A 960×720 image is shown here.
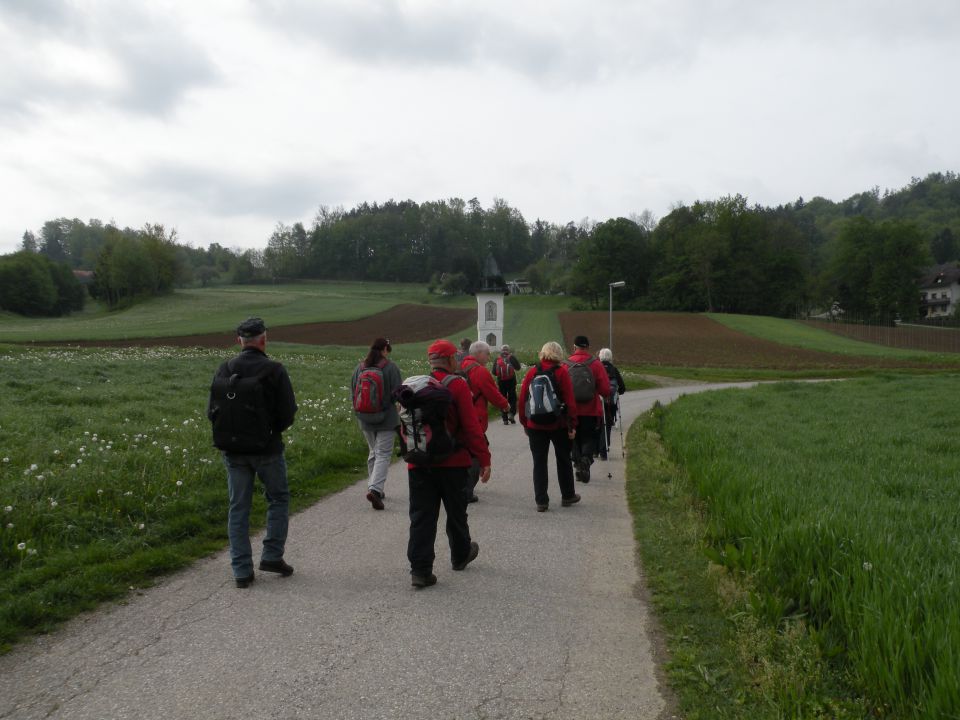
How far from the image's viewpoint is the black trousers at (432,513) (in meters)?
5.55

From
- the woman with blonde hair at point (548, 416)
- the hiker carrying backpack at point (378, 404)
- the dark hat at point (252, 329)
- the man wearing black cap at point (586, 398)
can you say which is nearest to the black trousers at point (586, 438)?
the man wearing black cap at point (586, 398)

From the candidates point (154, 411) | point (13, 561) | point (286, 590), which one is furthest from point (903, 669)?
point (154, 411)

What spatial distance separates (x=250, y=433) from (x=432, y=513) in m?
1.62

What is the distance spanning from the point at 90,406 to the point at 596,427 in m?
9.35

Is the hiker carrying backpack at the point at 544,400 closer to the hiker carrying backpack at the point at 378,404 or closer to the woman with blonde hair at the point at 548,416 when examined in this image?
the woman with blonde hair at the point at 548,416

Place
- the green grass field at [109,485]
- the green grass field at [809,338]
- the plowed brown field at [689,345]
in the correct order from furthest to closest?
the green grass field at [809,338] < the plowed brown field at [689,345] < the green grass field at [109,485]

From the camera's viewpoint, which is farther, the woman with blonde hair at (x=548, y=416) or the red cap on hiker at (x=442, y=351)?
the woman with blonde hair at (x=548, y=416)

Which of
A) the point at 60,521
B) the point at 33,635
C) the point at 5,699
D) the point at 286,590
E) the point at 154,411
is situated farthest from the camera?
the point at 154,411

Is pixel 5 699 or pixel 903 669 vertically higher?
pixel 903 669

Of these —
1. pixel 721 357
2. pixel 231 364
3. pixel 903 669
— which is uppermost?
pixel 231 364

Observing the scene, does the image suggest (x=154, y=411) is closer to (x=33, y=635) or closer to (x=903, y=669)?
(x=33, y=635)

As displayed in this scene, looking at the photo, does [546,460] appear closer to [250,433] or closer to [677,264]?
[250,433]

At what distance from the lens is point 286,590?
5.39 metres

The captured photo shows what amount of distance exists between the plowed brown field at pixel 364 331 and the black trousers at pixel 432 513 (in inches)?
1655
